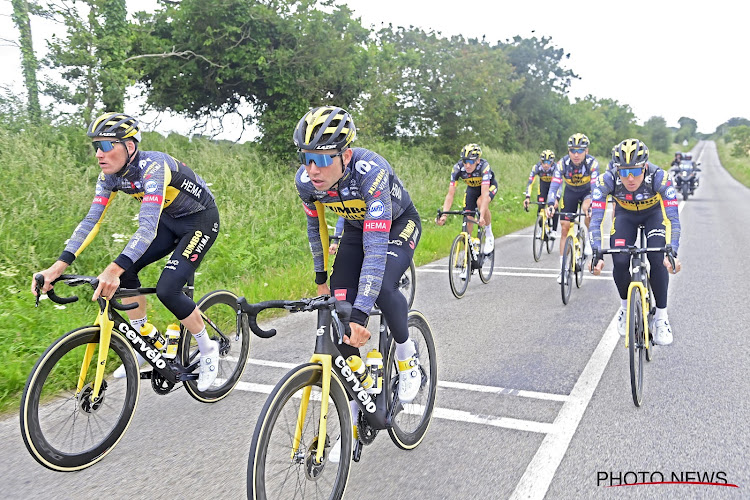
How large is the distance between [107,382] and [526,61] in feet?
159

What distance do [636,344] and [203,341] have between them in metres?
3.42

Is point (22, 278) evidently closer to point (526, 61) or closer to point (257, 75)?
point (257, 75)

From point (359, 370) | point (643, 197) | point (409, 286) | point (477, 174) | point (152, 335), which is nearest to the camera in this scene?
point (359, 370)

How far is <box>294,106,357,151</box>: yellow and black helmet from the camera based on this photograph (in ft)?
9.75

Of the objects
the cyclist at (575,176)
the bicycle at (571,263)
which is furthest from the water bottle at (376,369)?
the cyclist at (575,176)

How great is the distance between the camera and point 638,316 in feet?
15.1

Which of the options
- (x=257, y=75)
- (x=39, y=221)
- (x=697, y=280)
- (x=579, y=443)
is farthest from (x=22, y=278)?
(x=257, y=75)

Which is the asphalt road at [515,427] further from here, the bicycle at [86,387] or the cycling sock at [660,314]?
→ the cycling sock at [660,314]

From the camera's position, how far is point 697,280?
29.7 feet

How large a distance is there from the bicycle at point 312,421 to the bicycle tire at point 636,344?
2.15 m

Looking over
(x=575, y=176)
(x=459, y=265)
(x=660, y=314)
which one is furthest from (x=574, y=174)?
(x=660, y=314)

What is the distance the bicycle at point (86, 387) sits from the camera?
3.31m

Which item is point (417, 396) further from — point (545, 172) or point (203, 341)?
point (545, 172)

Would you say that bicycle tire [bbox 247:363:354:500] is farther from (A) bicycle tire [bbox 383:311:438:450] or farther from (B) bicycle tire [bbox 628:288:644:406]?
(B) bicycle tire [bbox 628:288:644:406]
